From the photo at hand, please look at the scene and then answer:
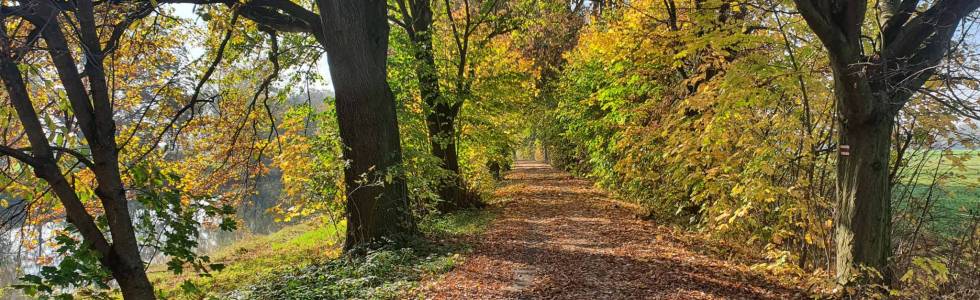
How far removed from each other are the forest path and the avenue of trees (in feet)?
1.67

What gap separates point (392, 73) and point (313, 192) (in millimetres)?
3742

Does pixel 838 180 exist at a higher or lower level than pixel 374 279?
higher

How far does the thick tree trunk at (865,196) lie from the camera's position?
4.04m

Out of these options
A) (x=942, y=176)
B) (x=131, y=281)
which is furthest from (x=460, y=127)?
(x=131, y=281)

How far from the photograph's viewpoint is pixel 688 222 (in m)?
8.68

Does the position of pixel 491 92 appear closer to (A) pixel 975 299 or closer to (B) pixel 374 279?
(B) pixel 374 279

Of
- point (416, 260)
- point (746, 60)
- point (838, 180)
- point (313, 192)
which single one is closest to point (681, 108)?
point (746, 60)

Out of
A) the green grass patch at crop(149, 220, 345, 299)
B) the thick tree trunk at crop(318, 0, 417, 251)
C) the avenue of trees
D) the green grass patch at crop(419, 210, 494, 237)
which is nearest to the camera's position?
the avenue of trees

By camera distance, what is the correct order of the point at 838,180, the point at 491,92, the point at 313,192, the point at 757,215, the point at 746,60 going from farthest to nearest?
the point at 491,92 < the point at 313,192 < the point at 757,215 < the point at 746,60 < the point at 838,180

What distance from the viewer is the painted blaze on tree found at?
378 centimetres

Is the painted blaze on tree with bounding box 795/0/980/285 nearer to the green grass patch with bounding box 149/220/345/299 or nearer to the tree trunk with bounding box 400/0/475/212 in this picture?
the green grass patch with bounding box 149/220/345/299

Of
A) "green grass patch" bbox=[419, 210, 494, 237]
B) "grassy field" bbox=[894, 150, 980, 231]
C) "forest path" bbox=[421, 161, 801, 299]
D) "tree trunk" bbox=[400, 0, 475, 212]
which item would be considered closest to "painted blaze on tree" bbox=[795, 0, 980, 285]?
"grassy field" bbox=[894, 150, 980, 231]

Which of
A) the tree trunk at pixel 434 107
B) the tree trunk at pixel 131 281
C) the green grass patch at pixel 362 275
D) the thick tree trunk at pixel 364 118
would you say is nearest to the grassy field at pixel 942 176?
the green grass patch at pixel 362 275

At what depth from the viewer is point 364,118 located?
675 centimetres
